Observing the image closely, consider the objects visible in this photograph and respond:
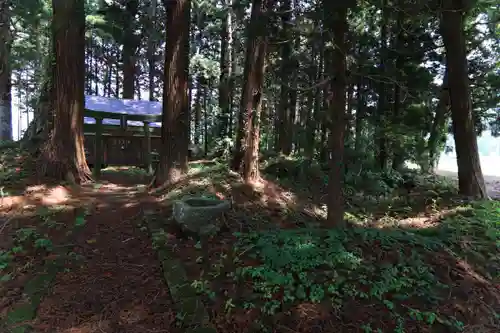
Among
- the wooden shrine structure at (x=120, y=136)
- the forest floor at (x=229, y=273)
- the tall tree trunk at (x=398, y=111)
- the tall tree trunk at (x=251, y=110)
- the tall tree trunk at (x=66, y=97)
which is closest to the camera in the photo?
the forest floor at (x=229, y=273)

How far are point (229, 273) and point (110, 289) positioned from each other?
131cm

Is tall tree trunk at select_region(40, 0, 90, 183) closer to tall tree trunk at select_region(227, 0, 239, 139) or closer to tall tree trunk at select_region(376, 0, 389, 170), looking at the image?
tall tree trunk at select_region(227, 0, 239, 139)

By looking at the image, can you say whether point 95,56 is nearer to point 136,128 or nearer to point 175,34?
point 136,128

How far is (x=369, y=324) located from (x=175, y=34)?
265 inches

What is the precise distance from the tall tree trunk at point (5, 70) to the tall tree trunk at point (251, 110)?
11.0m

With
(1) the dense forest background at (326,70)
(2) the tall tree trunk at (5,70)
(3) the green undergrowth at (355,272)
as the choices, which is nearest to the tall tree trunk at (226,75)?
(1) the dense forest background at (326,70)

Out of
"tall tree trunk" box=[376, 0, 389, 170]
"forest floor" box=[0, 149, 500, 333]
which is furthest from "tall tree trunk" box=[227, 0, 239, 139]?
"forest floor" box=[0, 149, 500, 333]

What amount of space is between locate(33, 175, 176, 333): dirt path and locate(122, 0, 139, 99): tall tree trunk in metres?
15.7

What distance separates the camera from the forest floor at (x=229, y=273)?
3.11 metres

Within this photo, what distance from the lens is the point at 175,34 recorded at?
23.8 ft

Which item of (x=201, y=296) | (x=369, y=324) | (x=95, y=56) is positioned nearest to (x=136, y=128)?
(x=201, y=296)

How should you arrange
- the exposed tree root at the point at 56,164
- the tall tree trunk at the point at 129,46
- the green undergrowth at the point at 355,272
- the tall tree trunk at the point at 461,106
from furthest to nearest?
1. the tall tree trunk at the point at 129,46
2. the tall tree trunk at the point at 461,106
3. the exposed tree root at the point at 56,164
4. the green undergrowth at the point at 355,272

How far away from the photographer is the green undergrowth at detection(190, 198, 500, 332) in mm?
3246

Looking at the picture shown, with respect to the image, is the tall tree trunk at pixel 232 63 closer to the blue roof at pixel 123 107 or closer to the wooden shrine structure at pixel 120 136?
the wooden shrine structure at pixel 120 136
